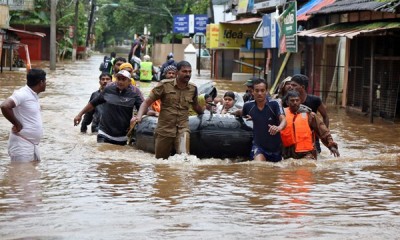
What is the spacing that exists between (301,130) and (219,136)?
4.56 feet

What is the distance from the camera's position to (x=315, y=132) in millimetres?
10875

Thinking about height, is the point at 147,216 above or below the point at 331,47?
below

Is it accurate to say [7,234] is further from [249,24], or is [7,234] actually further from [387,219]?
[249,24]

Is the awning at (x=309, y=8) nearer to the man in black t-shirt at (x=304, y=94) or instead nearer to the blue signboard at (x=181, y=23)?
the man in black t-shirt at (x=304, y=94)

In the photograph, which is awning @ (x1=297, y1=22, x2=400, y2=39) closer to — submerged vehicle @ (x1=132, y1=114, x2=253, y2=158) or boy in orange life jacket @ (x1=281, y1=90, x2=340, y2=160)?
submerged vehicle @ (x1=132, y1=114, x2=253, y2=158)

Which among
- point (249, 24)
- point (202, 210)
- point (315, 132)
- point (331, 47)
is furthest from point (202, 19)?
point (202, 210)

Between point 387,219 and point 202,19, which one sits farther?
point 202,19

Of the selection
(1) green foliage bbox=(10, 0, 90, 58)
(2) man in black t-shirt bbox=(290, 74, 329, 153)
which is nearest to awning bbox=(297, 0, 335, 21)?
(2) man in black t-shirt bbox=(290, 74, 329, 153)

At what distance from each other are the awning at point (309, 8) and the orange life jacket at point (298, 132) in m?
13.0

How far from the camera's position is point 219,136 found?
38.1 ft

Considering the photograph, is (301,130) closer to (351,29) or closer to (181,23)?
(351,29)

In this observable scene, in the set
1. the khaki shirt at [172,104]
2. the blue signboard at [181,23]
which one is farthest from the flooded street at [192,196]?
the blue signboard at [181,23]

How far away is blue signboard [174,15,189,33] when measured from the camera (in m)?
57.8

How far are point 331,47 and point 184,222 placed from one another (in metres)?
18.2
